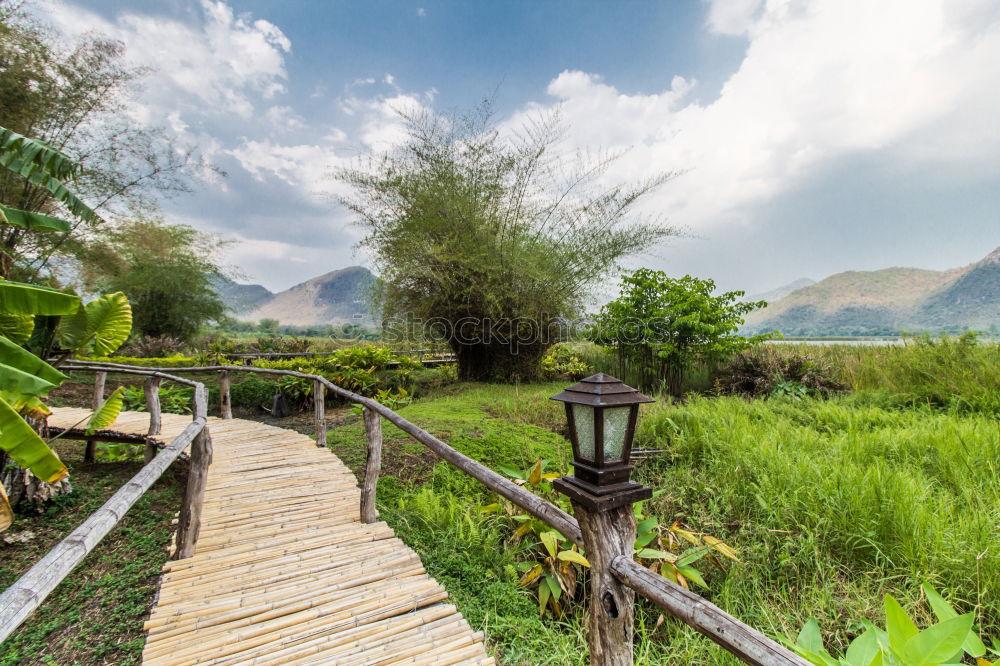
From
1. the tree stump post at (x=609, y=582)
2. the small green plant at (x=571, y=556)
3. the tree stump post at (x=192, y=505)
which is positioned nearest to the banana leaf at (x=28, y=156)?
the tree stump post at (x=192, y=505)

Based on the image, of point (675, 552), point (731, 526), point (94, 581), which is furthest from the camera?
point (731, 526)

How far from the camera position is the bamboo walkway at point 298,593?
178cm

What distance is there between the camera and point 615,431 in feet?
4.23

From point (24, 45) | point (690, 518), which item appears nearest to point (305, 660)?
point (690, 518)

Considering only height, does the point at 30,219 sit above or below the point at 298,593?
above

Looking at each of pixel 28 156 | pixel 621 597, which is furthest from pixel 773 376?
pixel 28 156

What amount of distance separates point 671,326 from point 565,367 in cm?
318

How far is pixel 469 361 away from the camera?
10.0m

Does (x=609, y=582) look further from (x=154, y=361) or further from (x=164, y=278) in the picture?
(x=164, y=278)

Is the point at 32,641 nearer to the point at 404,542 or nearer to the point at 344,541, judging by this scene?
the point at 344,541

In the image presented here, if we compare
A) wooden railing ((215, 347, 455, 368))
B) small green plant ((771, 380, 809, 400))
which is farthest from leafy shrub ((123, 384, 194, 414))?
small green plant ((771, 380, 809, 400))

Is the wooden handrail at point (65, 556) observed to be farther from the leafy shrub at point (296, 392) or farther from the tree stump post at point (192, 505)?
the leafy shrub at point (296, 392)

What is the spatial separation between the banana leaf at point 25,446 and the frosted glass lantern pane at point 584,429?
2.71 meters

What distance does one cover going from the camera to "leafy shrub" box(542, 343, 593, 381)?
33.2ft
